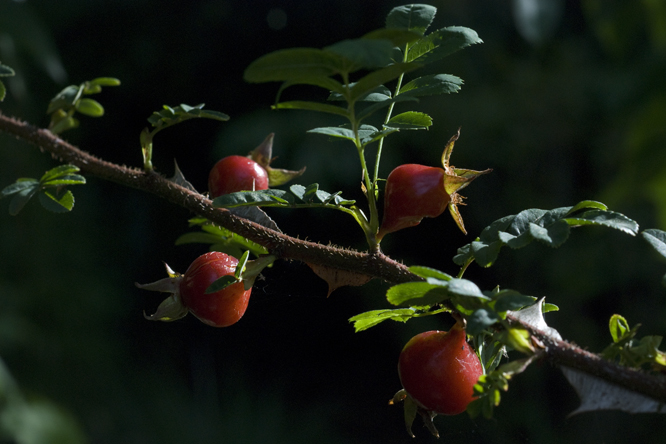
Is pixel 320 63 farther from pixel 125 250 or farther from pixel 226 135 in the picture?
pixel 125 250

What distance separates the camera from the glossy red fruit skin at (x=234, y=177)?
0.53 m

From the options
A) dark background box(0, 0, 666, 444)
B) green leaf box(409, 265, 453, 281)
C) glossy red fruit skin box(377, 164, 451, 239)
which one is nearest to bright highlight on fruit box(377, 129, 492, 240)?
glossy red fruit skin box(377, 164, 451, 239)

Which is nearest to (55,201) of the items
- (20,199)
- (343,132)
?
(20,199)

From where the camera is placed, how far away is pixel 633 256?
2.10 meters

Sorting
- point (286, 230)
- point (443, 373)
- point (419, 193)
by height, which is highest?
point (419, 193)

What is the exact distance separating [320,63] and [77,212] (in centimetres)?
235

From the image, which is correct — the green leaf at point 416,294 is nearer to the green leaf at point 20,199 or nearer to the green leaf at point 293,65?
the green leaf at point 293,65

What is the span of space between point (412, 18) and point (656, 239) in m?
0.23

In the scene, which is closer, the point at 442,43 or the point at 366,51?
the point at 366,51

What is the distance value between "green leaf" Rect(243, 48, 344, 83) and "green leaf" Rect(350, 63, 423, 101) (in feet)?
0.06

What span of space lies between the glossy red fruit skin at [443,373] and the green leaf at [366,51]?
0.72 feet

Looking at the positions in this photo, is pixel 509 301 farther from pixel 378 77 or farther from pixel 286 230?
pixel 286 230

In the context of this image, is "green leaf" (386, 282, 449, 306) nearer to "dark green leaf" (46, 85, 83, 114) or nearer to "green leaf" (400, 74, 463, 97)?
"green leaf" (400, 74, 463, 97)

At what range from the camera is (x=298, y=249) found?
0.41 m
